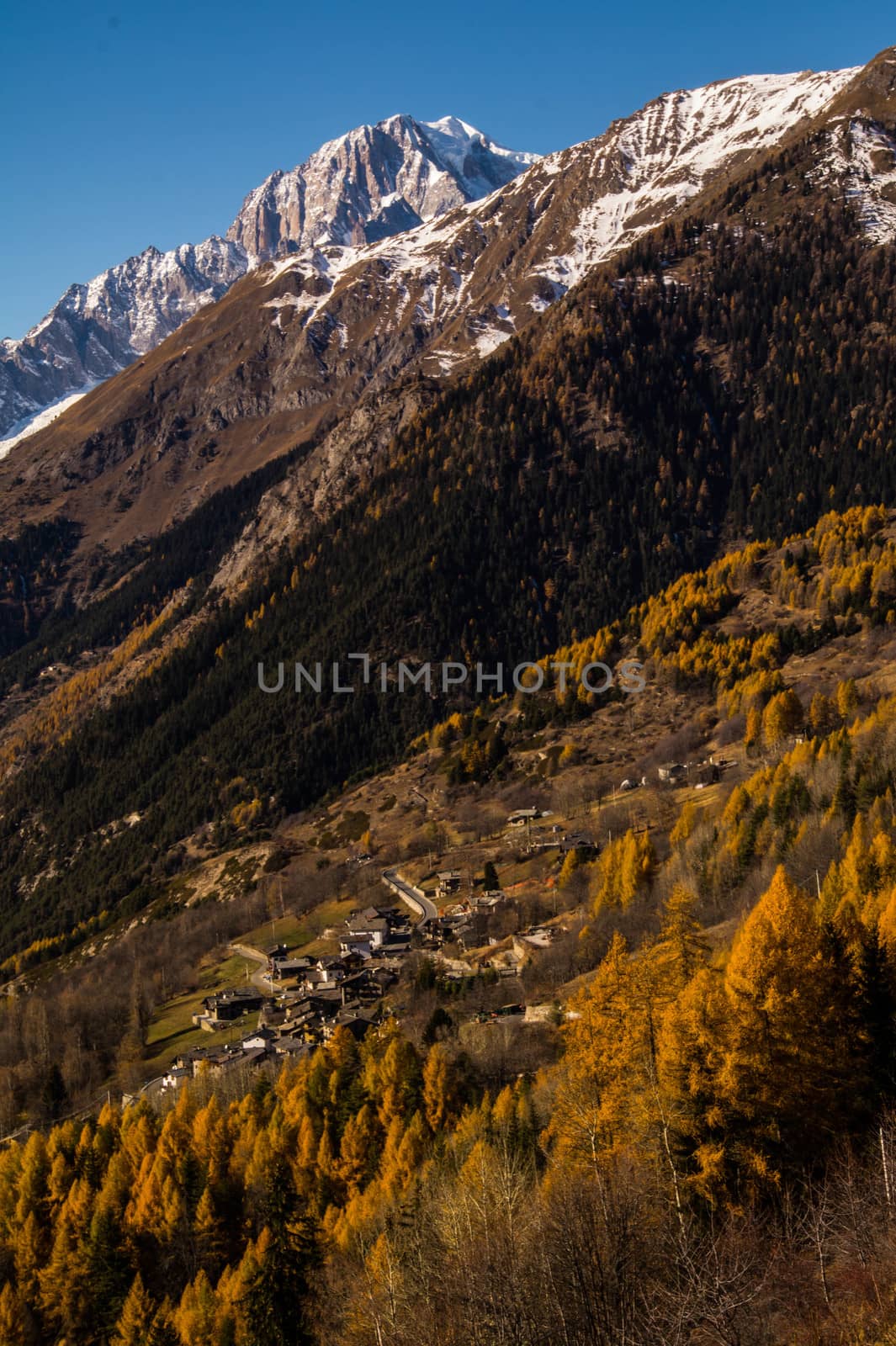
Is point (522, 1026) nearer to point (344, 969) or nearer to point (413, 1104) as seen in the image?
point (413, 1104)

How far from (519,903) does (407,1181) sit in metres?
59.9

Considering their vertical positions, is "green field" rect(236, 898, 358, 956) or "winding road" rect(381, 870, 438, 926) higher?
"winding road" rect(381, 870, 438, 926)

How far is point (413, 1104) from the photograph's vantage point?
66.4m

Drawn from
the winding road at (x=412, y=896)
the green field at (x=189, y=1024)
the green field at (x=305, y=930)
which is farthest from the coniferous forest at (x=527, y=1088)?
the green field at (x=305, y=930)

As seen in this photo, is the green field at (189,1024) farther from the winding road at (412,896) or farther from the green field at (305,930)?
the winding road at (412,896)

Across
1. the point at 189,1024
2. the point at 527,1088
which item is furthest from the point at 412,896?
the point at 527,1088

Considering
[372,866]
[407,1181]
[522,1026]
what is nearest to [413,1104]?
[407,1181]

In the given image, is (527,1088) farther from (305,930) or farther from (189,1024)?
(305,930)

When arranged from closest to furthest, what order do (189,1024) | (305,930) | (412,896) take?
1. (189,1024)
2. (412,896)
3. (305,930)

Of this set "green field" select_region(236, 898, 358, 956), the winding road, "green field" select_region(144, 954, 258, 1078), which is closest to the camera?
"green field" select_region(144, 954, 258, 1078)

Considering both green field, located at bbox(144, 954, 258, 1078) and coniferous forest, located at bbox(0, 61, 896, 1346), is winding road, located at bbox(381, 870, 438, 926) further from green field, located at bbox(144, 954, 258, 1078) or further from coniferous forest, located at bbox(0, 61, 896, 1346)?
green field, located at bbox(144, 954, 258, 1078)

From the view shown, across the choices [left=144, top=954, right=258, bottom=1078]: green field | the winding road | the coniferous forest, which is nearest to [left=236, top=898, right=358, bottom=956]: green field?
the coniferous forest

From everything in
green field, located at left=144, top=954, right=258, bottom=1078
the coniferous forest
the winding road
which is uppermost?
the coniferous forest

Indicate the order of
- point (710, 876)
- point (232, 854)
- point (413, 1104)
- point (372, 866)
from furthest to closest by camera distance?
point (232, 854), point (372, 866), point (710, 876), point (413, 1104)
